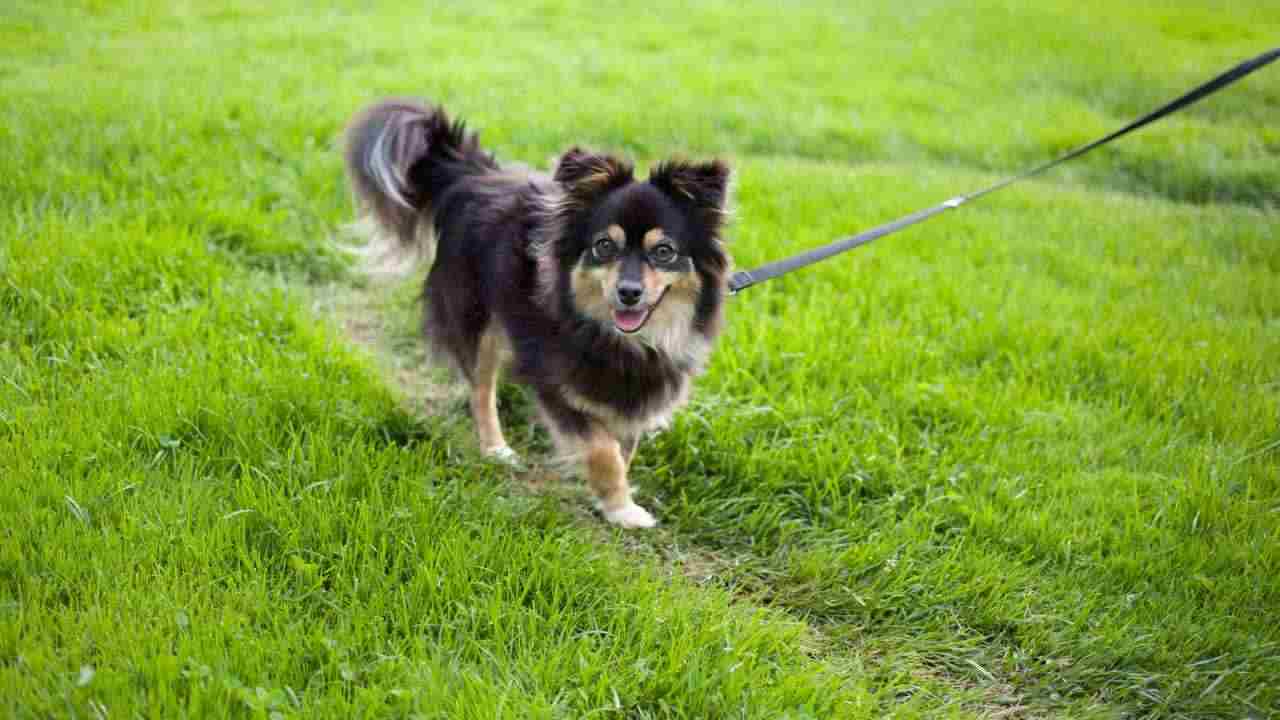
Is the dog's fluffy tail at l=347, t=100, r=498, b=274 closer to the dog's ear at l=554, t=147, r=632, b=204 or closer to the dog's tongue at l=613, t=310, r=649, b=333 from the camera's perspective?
the dog's ear at l=554, t=147, r=632, b=204

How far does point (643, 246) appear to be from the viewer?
318 centimetres

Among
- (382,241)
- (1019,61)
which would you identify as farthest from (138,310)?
(1019,61)

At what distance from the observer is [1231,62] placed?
396 inches

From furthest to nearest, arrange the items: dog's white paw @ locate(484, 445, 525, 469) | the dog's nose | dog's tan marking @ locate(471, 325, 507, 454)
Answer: dog's tan marking @ locate(471, 325, 507, 454) < dog's white paw @ locate(484, 445, 525, 469) < the dog's nose

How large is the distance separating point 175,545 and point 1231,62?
36.6ft

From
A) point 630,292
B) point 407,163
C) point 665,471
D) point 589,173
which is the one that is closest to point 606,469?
point 665,471

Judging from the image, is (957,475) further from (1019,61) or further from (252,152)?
(1019,61)

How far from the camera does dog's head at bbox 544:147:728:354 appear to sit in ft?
10.4

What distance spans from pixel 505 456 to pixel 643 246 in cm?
107

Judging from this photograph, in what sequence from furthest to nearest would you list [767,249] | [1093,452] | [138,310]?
1. [767,249]
2. [138,310]
3. [1093,452]

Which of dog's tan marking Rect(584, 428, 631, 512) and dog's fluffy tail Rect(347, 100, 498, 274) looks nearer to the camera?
dog's tan marking Rect(584, 428, 631, 512)

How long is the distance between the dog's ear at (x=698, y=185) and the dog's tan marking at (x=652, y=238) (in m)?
0.18

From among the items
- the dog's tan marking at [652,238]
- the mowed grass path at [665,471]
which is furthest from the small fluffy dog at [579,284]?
the mowed grass path at [665,471]

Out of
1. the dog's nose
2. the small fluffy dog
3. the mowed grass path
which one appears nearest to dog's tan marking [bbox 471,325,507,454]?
the small fluffy dog
